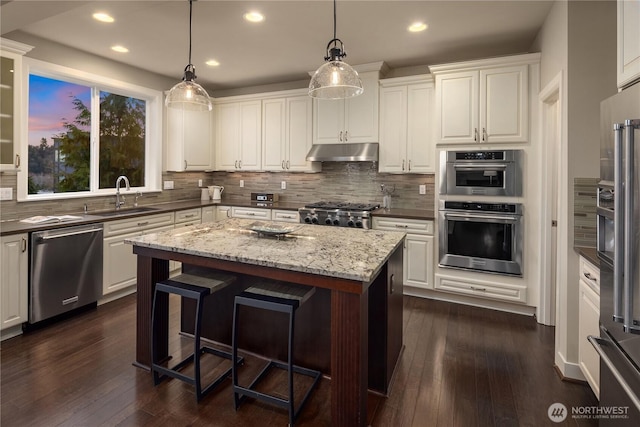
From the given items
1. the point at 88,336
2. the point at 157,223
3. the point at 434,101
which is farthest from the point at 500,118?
the point at 88,336

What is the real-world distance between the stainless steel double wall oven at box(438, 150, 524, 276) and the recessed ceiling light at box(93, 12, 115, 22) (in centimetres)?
340

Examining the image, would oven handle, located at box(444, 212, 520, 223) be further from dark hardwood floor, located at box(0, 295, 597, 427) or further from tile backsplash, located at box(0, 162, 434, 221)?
dark hardwood floor, located at box(0, 295, 597, 427)

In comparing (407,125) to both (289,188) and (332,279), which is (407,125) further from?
(332,279)

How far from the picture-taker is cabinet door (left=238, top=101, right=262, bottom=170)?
5082 mm

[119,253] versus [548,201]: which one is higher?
[548,201]

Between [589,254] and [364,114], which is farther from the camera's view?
[364,114]

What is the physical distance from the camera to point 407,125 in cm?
407

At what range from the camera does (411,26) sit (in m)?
3.19

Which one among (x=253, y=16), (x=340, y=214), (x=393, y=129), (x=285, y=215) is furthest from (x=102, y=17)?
(x=393, y=129)

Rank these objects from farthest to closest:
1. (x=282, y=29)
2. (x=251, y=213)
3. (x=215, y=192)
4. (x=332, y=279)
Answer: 1. (x=215, y=192)
2. (x=251, y=213)
3. (x=282, y=29)
4. (x=332, y=279)

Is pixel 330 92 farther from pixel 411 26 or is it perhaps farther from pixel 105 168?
pixel 105 168

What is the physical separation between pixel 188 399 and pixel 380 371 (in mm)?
1196

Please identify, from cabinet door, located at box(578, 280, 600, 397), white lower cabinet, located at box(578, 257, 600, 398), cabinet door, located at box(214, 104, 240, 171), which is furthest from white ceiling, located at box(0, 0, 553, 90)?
cabinet door, located at box(578, 280, 600, 397)

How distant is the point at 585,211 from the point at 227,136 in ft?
15.1
